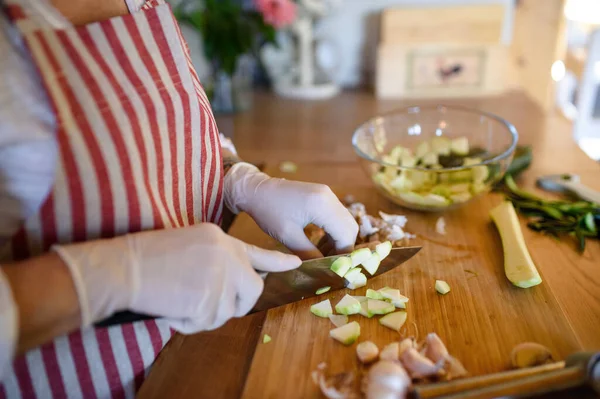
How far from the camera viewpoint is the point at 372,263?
0.74 m

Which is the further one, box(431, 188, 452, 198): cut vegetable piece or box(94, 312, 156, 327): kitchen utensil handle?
box(431, 188, 452, 198): cut vegetable piece

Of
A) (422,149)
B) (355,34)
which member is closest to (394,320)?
(422,149)

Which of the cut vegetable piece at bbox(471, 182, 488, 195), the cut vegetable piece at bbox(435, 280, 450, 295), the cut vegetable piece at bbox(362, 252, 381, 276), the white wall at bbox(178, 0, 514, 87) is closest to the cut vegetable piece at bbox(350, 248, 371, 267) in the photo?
the cut vegetable piece at bbox(362, 252, 381, 276)

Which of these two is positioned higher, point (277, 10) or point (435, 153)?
point (277, 10)

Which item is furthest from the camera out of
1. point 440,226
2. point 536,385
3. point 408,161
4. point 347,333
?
point 408,161

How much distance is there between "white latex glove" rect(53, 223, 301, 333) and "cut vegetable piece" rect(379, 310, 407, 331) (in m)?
0.18

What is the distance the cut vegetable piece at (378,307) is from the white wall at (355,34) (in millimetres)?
1220

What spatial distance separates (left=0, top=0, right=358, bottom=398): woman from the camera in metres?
0.52

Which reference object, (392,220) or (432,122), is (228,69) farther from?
(392,220)

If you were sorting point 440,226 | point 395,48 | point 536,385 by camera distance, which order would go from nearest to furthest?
point 536,385, point 440,226, point 395,48

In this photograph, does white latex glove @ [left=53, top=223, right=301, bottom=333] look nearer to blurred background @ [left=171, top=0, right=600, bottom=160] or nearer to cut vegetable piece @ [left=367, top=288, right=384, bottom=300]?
cut vegetable piece @ [left=367, top=288, right=384, bottom=300]

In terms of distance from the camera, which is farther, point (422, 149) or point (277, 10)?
point (277, 10)

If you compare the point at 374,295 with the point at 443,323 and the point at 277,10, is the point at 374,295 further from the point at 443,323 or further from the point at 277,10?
the point at 277,10

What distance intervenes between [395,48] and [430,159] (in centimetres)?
76
